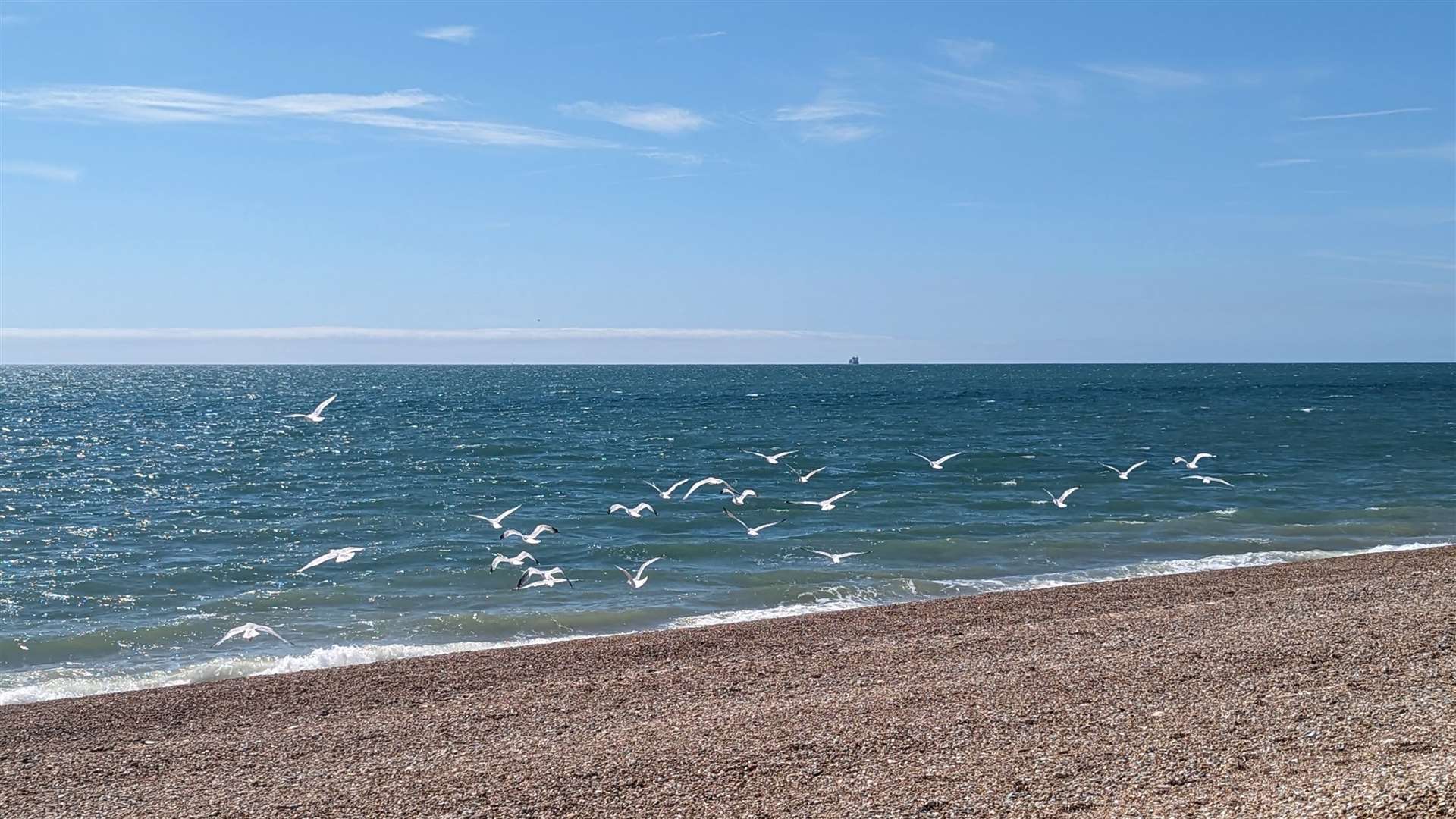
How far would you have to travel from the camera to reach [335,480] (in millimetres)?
37906

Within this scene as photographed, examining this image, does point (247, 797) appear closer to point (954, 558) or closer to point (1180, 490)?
point (954, 558)

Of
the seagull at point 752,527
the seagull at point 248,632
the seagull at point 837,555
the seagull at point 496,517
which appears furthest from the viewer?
the seagull at point 752,527

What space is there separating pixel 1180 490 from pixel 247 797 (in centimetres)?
2775

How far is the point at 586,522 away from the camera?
2794 cm

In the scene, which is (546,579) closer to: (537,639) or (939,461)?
(537,639)

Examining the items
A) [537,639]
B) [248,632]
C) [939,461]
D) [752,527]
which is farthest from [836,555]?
[248,632]

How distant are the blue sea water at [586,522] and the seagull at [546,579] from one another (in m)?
0.26

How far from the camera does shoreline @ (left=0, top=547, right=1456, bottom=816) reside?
8.34 meters

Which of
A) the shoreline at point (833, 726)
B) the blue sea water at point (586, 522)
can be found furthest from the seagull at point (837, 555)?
the shoreline at point (833, 726)

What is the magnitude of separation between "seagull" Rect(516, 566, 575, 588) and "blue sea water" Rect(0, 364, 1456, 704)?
0.26 m

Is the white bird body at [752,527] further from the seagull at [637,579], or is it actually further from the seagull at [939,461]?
the seagull at [939,461]

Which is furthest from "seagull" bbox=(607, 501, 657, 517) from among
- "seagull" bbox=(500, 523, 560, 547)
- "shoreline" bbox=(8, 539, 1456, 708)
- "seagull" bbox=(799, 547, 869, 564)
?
"shoreline" bbox=(8, 539, 1456, 708)

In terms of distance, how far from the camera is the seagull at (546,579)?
18384 mm

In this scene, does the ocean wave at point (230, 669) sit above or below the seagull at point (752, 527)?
below
